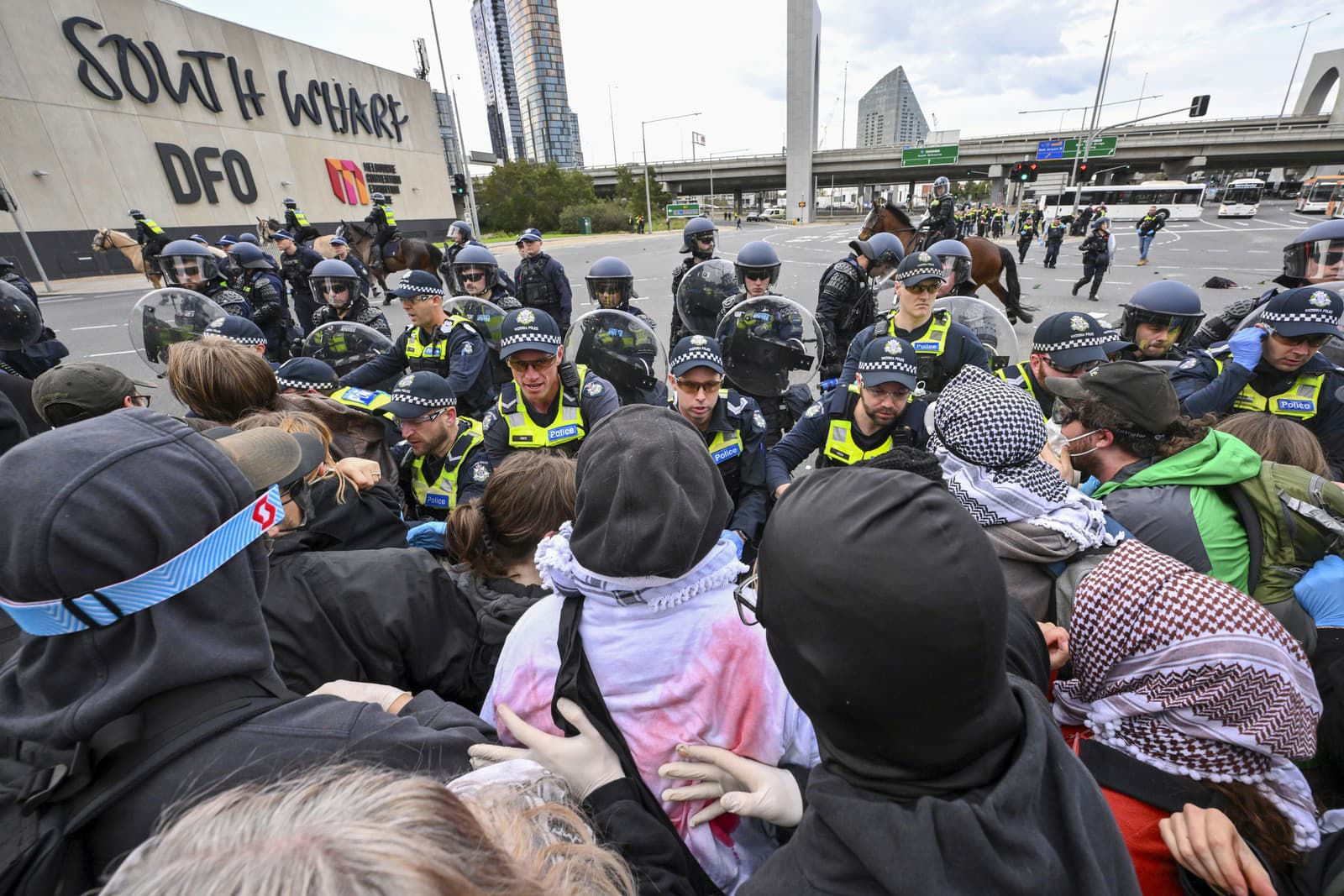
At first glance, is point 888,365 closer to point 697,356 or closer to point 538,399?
point 697,356

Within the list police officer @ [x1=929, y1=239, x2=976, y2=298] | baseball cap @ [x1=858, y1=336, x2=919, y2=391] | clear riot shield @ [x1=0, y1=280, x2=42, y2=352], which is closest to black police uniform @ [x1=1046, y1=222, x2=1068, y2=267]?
police officer @ [x1=929, y1=239, x2=976, y2=298]

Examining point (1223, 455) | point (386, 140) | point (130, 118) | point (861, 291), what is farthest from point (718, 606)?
point (386, 140)

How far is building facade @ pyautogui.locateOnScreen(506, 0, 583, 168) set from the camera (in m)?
88.6

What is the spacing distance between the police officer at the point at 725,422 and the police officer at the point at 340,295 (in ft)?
11.5

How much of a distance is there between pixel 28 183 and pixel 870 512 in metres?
26.5

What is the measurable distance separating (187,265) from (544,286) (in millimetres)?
3621

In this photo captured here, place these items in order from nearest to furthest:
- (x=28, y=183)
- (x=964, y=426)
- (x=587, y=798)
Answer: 1. (x=587, y=798)
2. (x=964, y=426)
3. (x=28, y=183)

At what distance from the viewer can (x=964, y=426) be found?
164 cm

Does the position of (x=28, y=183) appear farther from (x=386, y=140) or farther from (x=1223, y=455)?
(x=1223, y=455)

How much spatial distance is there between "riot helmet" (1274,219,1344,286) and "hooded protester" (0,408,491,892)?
6.30 meters

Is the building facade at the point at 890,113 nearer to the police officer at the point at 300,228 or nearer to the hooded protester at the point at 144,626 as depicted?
the police officer at the point at 300,228

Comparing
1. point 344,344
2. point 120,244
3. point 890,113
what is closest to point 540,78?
point 890,113

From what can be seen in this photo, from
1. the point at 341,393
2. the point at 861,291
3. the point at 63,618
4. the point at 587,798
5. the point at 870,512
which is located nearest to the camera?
the point at 870,512

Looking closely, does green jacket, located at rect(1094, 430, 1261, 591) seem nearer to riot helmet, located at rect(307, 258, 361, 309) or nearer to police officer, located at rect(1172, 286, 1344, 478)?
police officer, located at rect(1172, 286, 1344, 478)
